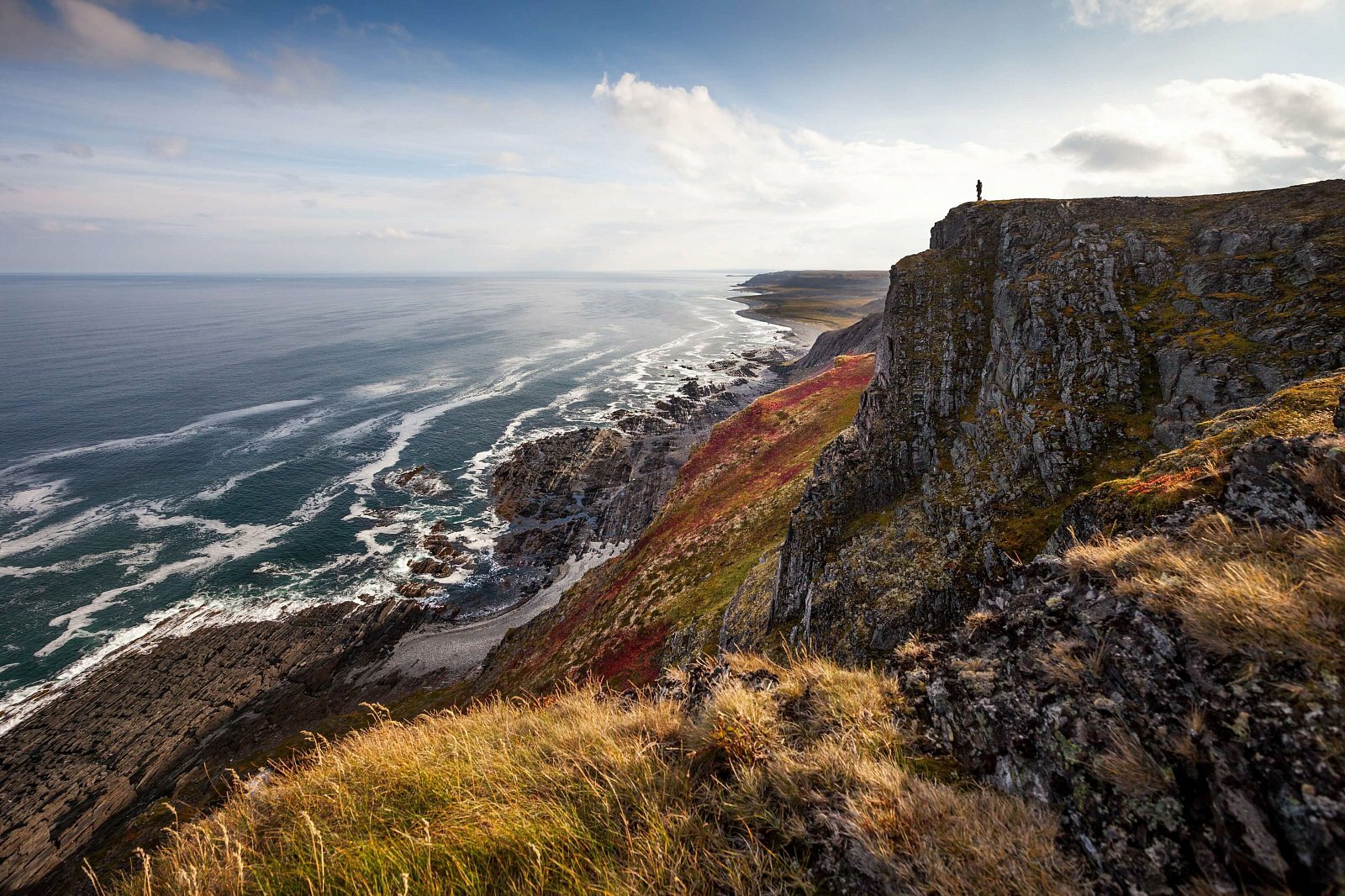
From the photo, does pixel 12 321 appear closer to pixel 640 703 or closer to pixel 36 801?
pixel 36 801

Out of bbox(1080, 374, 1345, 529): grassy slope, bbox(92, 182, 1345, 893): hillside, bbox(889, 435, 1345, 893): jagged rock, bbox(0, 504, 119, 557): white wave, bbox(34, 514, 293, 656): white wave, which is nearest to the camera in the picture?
bbox(889, 435, 1345, 893): jagged rock

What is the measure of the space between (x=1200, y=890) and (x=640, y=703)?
5.85 meters

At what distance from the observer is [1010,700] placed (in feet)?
18.0

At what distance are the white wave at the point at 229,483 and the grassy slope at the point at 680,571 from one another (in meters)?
46.0

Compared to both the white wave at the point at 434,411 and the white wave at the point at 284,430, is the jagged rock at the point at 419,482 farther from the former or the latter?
the white wave at the point at 284,430

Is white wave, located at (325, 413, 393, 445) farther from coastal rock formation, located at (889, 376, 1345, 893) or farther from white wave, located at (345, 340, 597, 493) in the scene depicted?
coastal rock formation, located at (889, 376, 1345, 893)

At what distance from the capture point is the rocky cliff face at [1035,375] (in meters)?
16.6

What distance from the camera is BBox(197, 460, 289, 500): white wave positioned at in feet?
194

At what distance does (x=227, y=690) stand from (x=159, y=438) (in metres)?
61.3

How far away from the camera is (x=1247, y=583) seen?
14.0ft

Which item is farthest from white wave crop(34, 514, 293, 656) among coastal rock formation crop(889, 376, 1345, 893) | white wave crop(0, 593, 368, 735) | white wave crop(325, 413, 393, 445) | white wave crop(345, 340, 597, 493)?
coastal rock formation crop(889, 376, 1345, 893)

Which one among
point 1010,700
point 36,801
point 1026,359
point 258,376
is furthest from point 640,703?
point 258,376

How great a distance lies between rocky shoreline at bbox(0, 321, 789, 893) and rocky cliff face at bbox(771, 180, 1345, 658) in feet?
99.5

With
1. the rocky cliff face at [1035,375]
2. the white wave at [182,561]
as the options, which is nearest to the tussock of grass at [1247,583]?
the rocky cliff face at [1035,375]
